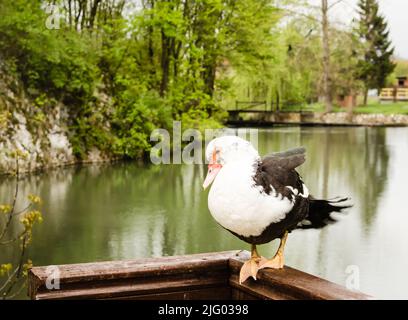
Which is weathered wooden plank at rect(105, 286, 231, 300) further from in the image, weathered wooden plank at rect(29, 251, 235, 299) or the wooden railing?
the wooden railing

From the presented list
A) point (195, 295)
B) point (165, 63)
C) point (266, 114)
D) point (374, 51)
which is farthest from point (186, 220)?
point (374, 51)

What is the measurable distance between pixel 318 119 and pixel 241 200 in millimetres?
18121

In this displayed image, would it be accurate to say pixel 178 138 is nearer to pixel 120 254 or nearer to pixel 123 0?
pixel 123 0

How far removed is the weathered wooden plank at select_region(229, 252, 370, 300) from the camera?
1.28m

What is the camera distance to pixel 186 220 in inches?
244

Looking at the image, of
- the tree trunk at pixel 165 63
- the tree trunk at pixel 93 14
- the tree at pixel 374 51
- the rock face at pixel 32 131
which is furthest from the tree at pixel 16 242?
the tree at pixel 374 51

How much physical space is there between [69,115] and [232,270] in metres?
8.69

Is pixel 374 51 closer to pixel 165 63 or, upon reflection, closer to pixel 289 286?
pixel 165 63

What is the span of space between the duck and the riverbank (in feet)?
53.6

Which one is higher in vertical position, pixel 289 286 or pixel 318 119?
pixel 289 286

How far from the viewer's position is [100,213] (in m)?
6.52

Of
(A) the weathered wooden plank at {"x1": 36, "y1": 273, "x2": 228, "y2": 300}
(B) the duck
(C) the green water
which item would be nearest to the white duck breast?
(B) the duck

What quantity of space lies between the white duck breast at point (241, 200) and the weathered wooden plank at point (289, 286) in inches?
6.3
